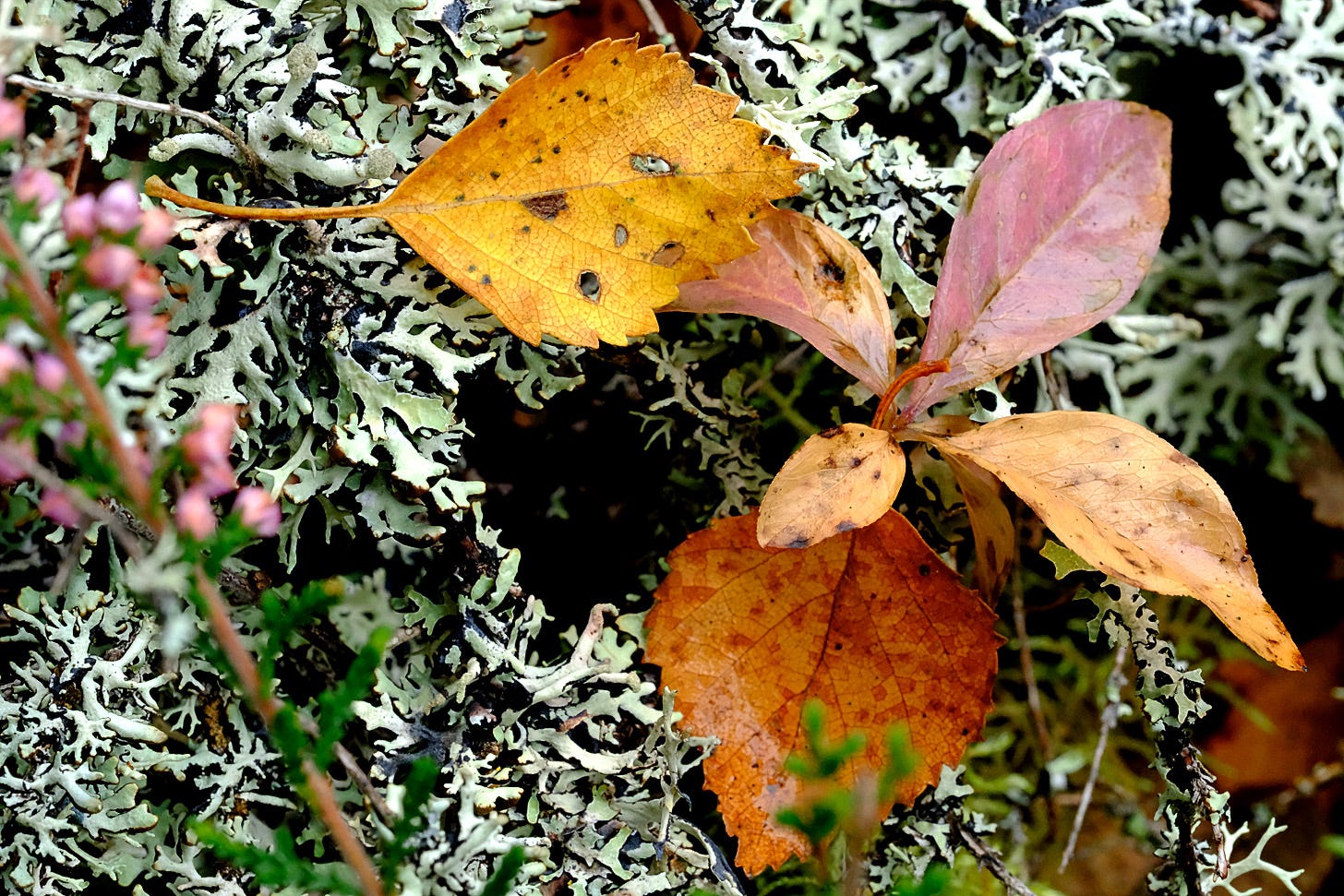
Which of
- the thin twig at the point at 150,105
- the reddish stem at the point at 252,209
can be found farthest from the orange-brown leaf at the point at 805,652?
the thin twig at the point at 150,105

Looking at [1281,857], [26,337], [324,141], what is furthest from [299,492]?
[1281,857]

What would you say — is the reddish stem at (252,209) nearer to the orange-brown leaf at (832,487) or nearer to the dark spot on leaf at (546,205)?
the dark spot on leaf at (546,205)

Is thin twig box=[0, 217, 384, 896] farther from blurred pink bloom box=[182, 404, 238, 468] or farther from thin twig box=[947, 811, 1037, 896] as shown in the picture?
thin twig box=[947, 811, 1037, 896]

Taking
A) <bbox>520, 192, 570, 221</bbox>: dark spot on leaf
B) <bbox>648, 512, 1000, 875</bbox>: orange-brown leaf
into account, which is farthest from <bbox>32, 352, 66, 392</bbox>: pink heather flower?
<bbox>648, 512, 1000, 875</bbox>: orange-brown leaf

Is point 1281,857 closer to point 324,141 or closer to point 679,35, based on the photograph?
point 679,35

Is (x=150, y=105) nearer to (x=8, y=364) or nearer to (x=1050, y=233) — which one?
(x=8, y=364)

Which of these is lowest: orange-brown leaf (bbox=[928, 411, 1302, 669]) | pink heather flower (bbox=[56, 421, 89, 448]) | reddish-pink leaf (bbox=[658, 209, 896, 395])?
orange-brown leaf (bbox=[928, 411, 1302, 669])
